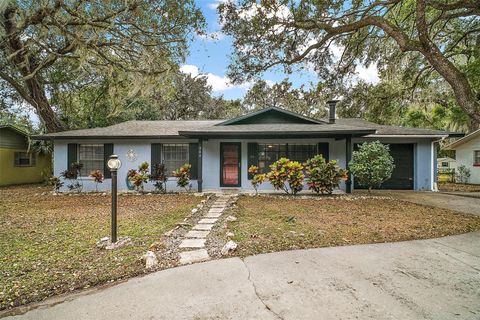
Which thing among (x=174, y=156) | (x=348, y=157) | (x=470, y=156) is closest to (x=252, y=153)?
(x=174, y=156)

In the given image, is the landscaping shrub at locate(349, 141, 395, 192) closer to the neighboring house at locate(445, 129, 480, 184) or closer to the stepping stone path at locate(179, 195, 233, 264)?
the stepping stone path at locate(179, 195, 233, 264)

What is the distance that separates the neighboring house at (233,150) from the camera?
10.5 m

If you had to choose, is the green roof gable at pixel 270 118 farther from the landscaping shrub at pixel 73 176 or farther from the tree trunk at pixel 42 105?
the tree trunk at pixel 42 105

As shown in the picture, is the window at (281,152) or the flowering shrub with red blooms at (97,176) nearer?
the flowering shrub with red blooms at (97,176)

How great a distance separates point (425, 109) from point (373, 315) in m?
20.9

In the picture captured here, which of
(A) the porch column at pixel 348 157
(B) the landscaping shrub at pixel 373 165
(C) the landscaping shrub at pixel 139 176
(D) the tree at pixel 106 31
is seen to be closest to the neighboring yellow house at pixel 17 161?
(D) the tree at pixel 106 31

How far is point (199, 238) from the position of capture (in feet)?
14.8

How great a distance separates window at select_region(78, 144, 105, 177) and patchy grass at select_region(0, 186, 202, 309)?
2665mm

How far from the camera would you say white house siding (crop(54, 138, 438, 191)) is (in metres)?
10.7

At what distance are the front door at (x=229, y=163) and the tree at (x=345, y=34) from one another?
287 cm

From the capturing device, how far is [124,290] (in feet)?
9.12

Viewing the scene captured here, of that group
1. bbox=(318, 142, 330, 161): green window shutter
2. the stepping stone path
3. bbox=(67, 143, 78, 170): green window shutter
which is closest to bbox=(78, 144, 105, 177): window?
bbox=(67, 143, 78, 170): green window shutter

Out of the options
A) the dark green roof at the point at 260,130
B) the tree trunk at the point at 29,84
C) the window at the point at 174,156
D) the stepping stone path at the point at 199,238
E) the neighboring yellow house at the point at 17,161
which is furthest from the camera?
the neighboring yellow house at the point at 17,161

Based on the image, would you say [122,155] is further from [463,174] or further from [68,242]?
[463,174]
